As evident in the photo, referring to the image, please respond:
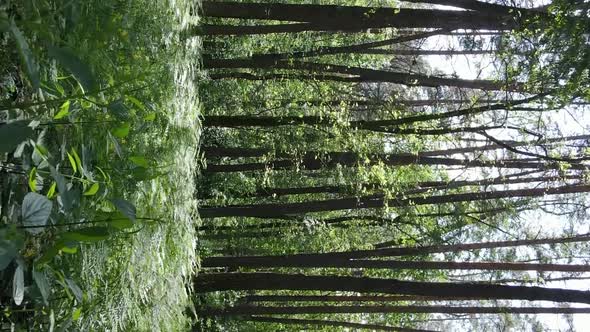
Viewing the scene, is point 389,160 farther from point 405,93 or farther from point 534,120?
point 405,93

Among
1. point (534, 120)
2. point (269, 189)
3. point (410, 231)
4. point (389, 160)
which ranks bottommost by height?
point (410, 231)

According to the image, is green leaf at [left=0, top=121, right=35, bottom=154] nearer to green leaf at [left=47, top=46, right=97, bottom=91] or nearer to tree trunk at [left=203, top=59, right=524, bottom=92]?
green leaf at [left=47, top=46, right=97, bottom=91]

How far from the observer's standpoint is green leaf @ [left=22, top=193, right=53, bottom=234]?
1.71m

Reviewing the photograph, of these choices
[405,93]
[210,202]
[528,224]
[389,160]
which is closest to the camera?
[389,160]

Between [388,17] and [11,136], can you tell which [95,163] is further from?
[388,17]

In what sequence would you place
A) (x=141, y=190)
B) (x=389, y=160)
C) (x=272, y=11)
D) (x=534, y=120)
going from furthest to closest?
(x=389, y=160) → (x=534, y=120) → (x=272, y=11) → (x=141, y=190)

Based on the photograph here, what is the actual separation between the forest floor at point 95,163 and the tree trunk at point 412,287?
0.77 metres

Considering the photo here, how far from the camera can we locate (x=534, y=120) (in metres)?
6.83

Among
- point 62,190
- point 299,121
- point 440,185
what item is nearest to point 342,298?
point 440,185

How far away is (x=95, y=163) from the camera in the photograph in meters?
2.70

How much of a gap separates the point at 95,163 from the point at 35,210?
1001 mm

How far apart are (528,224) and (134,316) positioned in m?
6.51

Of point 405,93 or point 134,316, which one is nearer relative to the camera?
point 134,316

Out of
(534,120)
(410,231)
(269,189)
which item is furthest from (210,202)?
(534,120)
